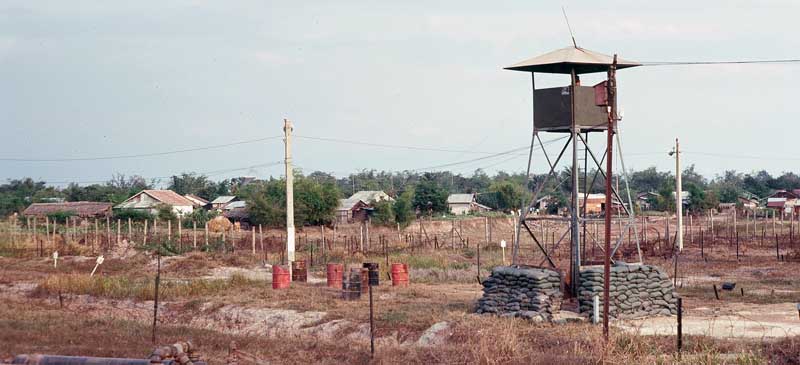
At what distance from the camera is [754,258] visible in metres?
39.8

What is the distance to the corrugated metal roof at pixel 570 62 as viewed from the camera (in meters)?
21.4

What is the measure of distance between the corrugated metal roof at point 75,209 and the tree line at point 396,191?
18.0ft

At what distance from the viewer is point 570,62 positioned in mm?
21312

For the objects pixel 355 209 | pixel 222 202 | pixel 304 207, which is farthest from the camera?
pixel 222 202

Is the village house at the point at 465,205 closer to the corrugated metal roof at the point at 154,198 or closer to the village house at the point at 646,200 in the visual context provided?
the village house at the point at 646,200

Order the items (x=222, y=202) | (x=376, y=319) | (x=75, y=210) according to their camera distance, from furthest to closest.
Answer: (x=222, y=202)
(x=75, y=210)
(x=376, y=319)

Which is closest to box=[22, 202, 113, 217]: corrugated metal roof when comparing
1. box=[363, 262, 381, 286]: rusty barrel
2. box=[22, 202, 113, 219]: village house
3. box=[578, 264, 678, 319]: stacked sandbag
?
box=[22, 202, 113, 219]: village house

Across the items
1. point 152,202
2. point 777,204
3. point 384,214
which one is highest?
point 152,202

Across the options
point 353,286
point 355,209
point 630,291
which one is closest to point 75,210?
point 355,209

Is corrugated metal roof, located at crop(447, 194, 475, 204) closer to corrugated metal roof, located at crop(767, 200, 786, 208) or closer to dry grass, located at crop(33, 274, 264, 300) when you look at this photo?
corrugated metal roof, located at crop(767, 200, 786, 208)

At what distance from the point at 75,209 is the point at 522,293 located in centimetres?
6554

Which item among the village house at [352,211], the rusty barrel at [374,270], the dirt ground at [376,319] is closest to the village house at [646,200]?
the village house at [352,211]

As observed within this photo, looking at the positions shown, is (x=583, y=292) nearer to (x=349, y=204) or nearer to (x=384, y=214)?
(x=384, y=214)

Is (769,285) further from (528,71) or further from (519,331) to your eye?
(519,331)
